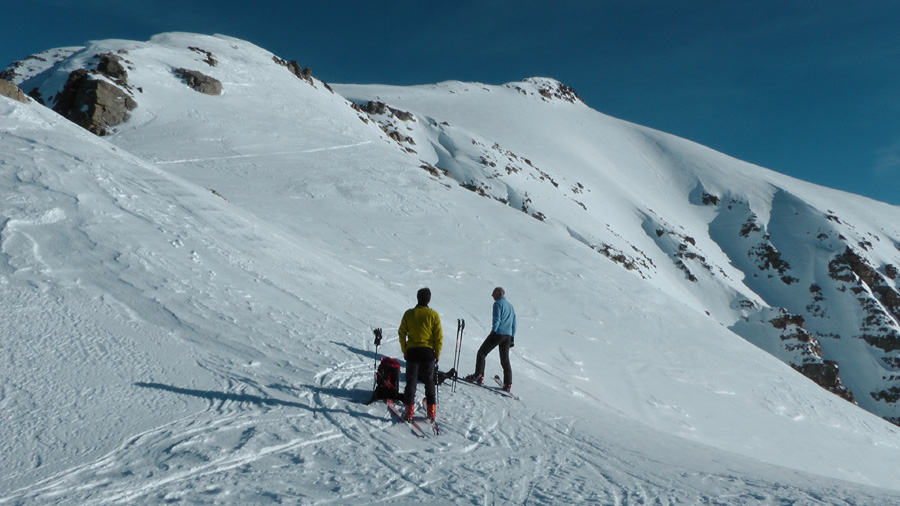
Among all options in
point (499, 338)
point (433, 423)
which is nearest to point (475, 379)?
point (499, 338)

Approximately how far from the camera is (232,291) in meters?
9.86

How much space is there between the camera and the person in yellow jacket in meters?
6.34

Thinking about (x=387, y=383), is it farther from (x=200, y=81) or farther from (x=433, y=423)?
(x=200, y=81)

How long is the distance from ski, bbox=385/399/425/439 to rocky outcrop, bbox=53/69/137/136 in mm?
29327

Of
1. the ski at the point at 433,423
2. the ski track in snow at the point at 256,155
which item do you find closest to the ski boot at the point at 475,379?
the ski at the point at 433,423

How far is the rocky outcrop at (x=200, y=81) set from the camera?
38.0m

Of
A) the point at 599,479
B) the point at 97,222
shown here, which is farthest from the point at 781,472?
the point at 97,222

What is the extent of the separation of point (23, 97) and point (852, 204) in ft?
372

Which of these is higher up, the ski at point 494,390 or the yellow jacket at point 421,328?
the yellow jacket at point 421,328

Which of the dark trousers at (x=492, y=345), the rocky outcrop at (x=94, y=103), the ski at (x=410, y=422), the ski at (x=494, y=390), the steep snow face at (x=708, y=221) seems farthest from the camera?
the steep snow face at (x=708, y=221)

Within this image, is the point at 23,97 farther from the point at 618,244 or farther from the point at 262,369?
the point at 618,244

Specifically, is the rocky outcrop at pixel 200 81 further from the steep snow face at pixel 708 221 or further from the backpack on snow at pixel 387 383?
the backpack on snow at pixel 387 383

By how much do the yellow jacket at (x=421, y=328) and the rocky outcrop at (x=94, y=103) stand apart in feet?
96.2

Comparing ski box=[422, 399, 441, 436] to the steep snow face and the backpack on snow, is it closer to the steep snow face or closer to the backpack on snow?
the backpack on snow
